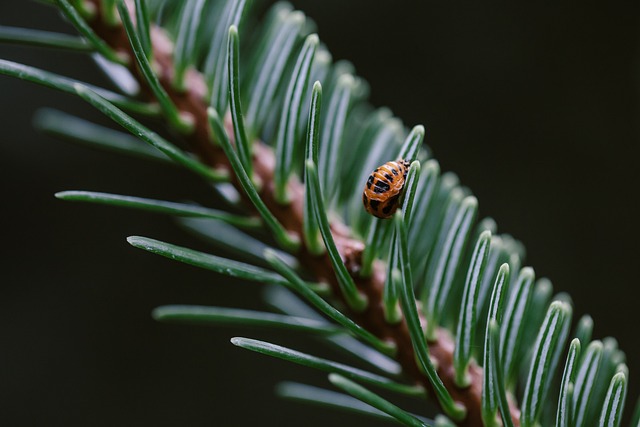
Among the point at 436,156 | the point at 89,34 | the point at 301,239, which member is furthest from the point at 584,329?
the point at 436,156

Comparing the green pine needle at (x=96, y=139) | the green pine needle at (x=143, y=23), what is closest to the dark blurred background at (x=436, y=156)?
the green pine needle at (x=96, y=139)

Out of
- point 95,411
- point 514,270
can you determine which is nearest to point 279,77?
point 514,270

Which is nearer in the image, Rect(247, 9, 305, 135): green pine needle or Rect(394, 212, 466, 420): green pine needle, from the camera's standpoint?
Rect(394, 212, 466, 420): green pine needle

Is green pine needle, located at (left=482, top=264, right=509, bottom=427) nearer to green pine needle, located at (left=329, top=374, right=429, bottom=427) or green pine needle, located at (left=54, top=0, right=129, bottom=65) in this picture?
green pine needle, located at (left=329, top=374, right=429, bottom=427)

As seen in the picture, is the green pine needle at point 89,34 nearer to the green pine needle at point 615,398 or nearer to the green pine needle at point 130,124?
the green pine needle at point 130,124

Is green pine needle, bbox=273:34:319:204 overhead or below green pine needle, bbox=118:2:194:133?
overhead

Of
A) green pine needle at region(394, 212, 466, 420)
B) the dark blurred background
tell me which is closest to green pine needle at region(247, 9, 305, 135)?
green pine needle at region(394, 212, 466, 420)
